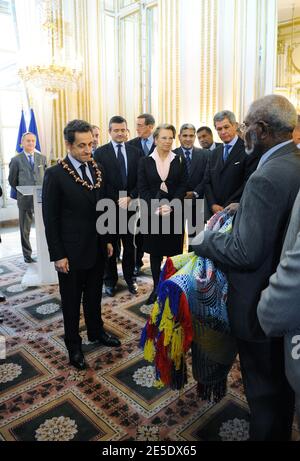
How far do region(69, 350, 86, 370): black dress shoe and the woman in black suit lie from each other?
1305 mm

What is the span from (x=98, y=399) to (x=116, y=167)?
231 centimetres

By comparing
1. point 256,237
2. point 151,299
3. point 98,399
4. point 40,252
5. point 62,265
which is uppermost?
point 256,237

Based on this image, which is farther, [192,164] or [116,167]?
[192,164]

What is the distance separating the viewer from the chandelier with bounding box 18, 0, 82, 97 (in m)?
6.80

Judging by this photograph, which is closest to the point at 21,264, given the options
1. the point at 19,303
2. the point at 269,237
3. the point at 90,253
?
the point at 19,303

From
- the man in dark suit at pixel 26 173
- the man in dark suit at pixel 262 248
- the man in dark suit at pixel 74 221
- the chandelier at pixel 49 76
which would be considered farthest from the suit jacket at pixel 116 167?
the chandelier at pixel 49 76

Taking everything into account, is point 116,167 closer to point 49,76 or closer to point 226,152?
point 226,152

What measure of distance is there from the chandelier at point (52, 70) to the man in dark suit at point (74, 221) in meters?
4.94

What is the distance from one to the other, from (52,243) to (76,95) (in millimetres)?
6309

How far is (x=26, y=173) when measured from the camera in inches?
216

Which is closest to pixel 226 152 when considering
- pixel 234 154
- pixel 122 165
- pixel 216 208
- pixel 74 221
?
pixel 234 154

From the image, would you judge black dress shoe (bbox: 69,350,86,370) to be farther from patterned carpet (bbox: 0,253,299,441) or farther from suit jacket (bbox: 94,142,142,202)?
suit jacket (bbox: 94,142,142,202)

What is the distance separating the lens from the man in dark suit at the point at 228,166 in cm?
337
